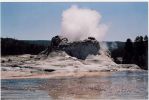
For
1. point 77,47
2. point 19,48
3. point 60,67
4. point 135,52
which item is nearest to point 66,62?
point 60,67

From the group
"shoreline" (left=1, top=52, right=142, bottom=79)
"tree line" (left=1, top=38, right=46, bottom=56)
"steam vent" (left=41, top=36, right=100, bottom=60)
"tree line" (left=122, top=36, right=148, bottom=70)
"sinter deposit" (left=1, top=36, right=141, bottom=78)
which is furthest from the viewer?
"tree line" (left=1, top=38, right=46, bottom=56)

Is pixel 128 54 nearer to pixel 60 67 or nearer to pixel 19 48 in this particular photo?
pixel 19 48

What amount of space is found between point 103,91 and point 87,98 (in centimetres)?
186

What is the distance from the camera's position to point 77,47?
29.5 m

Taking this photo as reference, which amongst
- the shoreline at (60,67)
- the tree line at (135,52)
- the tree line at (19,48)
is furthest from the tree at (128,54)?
the tree line at (19,48)

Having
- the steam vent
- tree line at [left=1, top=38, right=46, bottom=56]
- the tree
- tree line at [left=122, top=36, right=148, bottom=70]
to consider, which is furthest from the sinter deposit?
tree line at [left=1, top=38, right=46, bottom=56]

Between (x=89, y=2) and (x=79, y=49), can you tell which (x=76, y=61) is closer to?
(x=79, y=49)

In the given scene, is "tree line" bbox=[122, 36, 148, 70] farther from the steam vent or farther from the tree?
the steam vent

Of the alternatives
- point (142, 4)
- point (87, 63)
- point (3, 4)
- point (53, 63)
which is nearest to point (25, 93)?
point (3, 4)

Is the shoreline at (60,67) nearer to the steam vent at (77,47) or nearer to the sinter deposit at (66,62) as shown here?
the sinter deposit at (66,62)

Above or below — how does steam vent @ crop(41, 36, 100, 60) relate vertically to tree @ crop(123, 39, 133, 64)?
above

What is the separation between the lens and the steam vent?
28422 millimetres

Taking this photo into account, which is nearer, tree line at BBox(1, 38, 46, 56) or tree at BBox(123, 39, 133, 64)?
tree at BBox(123, 39, 133, 64)

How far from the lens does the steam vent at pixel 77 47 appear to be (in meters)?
28.4
